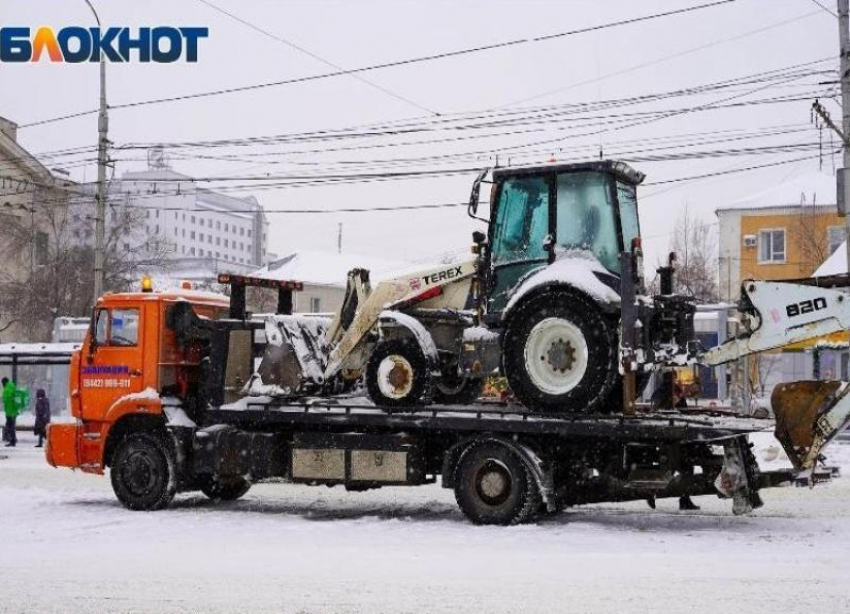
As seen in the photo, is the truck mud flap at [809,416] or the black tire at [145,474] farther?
the black tire at [145,474]

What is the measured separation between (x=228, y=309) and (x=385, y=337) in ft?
10.1

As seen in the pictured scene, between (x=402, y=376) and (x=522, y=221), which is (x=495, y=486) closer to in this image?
(x=402, y=376)

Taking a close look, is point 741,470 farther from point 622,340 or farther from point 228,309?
point 228,309

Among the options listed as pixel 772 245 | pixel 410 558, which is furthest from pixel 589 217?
pixel 772 245

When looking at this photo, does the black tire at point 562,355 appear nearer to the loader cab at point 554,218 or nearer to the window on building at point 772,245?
the loader cab at point 554,218

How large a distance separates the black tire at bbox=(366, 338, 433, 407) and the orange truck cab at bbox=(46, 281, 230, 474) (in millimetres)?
2780

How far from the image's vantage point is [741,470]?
12.1 metres

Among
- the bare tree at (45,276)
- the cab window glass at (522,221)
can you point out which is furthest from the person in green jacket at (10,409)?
the cab window glass at (522,221)

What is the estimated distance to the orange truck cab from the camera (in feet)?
49.5

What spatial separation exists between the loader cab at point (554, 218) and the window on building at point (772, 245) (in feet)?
144

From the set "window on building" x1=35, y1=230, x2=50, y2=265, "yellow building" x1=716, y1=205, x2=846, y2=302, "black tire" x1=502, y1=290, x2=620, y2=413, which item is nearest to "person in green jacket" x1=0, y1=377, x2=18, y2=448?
"black tire" x1=502, y1=290, x2=620, y2=413

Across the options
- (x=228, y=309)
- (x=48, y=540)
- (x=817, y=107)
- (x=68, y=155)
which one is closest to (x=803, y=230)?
(x=817, y=107)

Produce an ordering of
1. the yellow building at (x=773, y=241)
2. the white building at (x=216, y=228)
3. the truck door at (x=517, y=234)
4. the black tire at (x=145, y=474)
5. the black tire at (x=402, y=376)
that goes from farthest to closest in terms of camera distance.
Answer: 1. the white building at (x=216, y=228)
2. the yellow building at (x=773, y=241)
3. the black tire at (x=145, y=474)
4. the black tire at (x=402, y=376)
5. the truck door at (x=517, y=234)

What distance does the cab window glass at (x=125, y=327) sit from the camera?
50.0 ft
